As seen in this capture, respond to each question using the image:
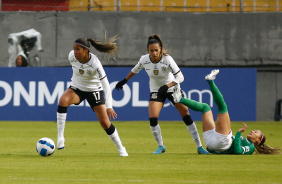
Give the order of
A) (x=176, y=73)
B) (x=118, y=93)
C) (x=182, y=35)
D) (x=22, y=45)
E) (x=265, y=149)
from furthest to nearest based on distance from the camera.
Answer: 1. (x=182, y=35)
2. (x=22, y=45)
3. (x=118, y=93)
4. (x=176, y=73)
5. (x=265, y=149)

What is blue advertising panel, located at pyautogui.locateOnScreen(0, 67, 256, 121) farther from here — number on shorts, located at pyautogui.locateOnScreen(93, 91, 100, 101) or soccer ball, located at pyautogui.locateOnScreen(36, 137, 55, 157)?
soccer ball, located at pyautogui.locateOnScreen(36, 137, 55, 157)

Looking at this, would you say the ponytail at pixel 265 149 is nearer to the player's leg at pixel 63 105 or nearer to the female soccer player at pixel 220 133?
the female soccer player at pixel 220 133

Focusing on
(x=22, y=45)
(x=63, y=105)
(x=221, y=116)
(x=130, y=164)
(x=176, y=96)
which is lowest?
(x=130, y=164)

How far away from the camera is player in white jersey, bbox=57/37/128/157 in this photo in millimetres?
10578

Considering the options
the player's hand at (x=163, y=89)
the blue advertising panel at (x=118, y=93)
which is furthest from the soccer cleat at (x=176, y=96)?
the blue advertising panel at (x=118, y=93)

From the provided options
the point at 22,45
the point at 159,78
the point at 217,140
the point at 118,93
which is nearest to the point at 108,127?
the point at 159,78

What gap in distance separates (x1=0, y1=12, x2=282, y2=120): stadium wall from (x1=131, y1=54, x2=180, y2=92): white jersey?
42.1 ft

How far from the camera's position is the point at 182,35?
24719 millimetres

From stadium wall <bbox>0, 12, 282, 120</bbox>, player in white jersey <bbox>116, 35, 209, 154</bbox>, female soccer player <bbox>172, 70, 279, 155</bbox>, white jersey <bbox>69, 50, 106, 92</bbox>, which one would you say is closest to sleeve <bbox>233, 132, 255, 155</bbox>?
female soccer player <bbox>172, 70, 279, 155</bbox>

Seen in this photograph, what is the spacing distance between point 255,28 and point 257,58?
3.84 ft

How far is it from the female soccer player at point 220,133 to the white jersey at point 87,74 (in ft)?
4.43

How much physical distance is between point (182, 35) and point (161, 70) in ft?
43.8

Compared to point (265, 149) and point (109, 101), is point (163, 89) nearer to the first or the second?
point (109, 101)

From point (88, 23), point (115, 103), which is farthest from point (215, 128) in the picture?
point (88, 23)
